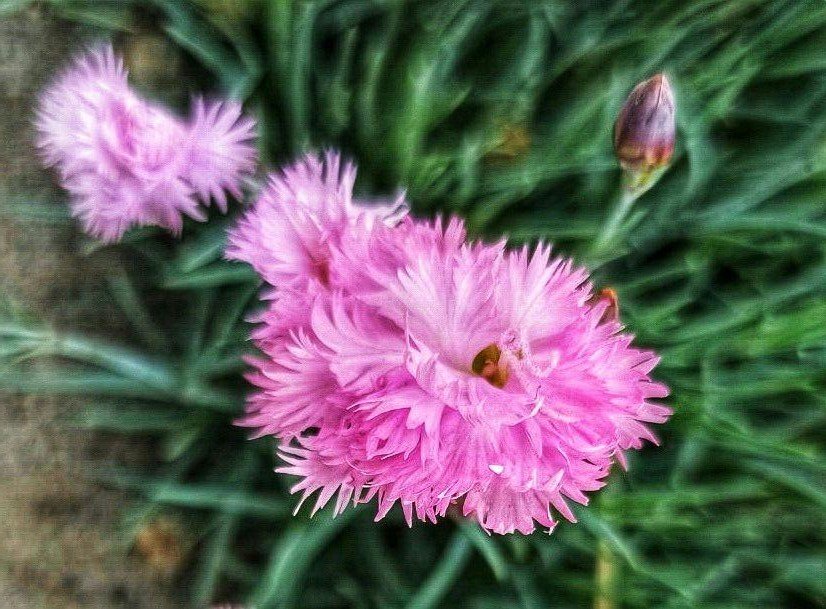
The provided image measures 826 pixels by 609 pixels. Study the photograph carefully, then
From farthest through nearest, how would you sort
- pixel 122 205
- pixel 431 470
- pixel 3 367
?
1. pixel 3 367
2. pixel 122 205
3. pixel 431 470

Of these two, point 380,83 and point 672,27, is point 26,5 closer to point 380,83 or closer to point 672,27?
point 380,83

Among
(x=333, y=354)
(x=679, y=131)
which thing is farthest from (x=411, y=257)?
(x=679, y=131)

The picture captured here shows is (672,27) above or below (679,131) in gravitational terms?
above

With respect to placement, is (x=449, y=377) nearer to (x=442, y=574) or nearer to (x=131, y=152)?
(x=131, y=152)

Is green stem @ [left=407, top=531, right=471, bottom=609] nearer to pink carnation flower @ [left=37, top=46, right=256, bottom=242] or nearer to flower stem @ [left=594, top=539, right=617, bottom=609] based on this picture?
flower stem @ [left=594, top=539, right=617, bottom=609]

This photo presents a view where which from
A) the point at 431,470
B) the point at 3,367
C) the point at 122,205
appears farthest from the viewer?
the point at 3,367

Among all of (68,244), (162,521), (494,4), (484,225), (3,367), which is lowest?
(162,521)
